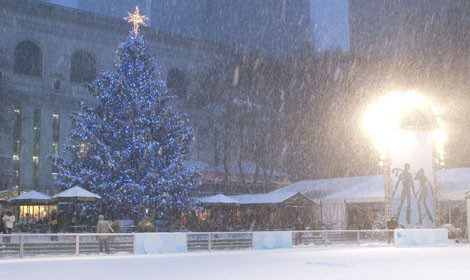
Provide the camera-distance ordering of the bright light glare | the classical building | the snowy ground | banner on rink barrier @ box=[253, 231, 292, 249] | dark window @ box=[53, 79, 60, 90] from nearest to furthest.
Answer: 1. the snowy ground
2. banner on rink barrier @ box=[253, 231, 292, 249]
3. the bright light glare
4. the classical building
5. dark window @ box=[53, 79, 60, 90]

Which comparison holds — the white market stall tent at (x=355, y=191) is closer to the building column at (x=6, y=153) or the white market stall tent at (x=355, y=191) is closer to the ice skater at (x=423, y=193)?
the ice skater at (x=423, y=193)

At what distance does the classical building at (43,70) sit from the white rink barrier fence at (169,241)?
2130 centimetres

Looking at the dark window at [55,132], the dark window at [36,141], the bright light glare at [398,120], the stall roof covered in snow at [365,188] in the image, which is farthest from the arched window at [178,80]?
the bright light glare at [398,120]

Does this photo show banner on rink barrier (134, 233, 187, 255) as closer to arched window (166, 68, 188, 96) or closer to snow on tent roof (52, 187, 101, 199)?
snow on tent roof (52, 187, 101, 199)

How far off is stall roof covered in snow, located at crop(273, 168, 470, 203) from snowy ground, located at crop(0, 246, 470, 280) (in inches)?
432

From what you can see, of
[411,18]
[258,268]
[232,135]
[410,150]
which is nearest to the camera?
[258,268]

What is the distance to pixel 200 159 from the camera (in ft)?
173

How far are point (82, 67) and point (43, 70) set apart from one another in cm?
362

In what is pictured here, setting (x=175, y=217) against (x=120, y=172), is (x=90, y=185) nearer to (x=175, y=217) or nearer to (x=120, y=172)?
(x=120, y=172)

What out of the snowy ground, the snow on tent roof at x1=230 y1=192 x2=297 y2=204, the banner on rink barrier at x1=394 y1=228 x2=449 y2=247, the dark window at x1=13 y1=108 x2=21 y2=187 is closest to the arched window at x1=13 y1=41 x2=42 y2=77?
the dark window at x1=13 y1=108 x2=21 y2=187

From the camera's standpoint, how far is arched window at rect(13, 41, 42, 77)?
4753 cm

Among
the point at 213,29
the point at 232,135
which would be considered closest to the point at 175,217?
the point at 232,135

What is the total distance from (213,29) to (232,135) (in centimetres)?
5904

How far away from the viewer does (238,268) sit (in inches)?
640
